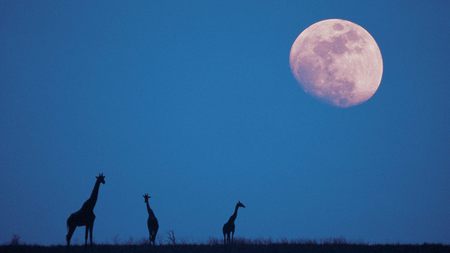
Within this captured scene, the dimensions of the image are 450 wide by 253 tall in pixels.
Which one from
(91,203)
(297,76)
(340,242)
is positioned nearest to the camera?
(91,203)
